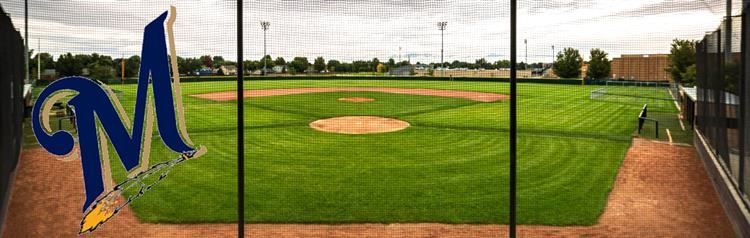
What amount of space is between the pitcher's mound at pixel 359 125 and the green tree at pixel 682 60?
29.7ft

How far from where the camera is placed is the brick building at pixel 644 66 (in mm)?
14402

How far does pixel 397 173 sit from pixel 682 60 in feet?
44.7

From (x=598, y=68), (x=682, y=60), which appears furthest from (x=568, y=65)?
(x=682, y=60)

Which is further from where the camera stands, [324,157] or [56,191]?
[324,157]

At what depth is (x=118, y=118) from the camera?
4559 mm

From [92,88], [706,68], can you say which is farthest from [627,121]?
[92,88]

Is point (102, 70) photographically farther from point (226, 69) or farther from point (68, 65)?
point (226, 69)

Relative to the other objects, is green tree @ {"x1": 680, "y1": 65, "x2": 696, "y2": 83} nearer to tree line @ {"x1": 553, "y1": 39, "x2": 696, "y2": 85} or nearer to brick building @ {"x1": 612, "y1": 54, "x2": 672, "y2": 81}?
tree line @ {"x1": 553, "y1": 39, "x2": 696, "y2": 85}

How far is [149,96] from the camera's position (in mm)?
4453

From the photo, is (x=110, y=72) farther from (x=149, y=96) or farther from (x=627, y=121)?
(x=627, y=121)

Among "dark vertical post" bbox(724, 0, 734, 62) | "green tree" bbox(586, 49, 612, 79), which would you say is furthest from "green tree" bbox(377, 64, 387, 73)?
"green tree" bbox(586, 49, 612, 79)

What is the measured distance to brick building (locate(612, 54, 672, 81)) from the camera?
1440 cm

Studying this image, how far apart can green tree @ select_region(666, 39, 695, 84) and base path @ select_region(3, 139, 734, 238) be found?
10.2 meters

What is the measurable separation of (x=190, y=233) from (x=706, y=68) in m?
9.14
